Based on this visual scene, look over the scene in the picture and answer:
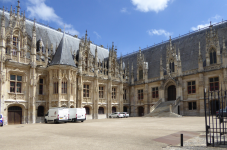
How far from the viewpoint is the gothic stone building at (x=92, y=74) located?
1115 inches

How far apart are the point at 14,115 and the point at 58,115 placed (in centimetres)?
786

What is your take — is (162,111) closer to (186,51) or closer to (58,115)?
(186,51)

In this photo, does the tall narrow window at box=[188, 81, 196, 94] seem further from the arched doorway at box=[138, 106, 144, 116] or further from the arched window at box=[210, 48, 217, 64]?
the arched doorway at box=[138, 106, 144, 116]

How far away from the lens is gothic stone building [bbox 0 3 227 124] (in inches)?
1115

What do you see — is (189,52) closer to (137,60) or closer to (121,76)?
(137,60)

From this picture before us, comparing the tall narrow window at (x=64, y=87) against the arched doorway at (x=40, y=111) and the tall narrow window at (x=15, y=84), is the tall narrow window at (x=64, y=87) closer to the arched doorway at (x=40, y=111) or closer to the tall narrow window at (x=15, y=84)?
the arched doorway at (x=40, y=111)

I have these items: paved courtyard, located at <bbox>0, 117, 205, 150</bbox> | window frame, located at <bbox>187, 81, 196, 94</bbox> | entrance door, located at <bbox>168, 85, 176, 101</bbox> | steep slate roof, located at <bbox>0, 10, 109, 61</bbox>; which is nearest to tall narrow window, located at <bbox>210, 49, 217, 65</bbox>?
window frame, located at <bbox>187, 81, 196, 94</bbox>

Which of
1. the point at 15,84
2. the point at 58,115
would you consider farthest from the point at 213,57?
the point at 15,84

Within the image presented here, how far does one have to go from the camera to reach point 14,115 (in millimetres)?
27484

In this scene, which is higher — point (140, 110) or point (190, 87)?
point (190, 87)

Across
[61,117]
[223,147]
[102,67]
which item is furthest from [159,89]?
[223,147]

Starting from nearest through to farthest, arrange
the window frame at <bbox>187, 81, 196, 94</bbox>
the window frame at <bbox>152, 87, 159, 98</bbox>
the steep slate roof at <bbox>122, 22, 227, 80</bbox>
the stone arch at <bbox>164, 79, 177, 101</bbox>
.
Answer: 1. the window frame at <bbox>187, 81, 196, 94</bbox>
2. the steep slate roof at <bbox>122, 22, 227, 80</bbox>
3. the stone arch at <bbox>164, 79, 177, 101</bbox>
4. the window frame at <bbox>152, 87, 159, 98</bbox>

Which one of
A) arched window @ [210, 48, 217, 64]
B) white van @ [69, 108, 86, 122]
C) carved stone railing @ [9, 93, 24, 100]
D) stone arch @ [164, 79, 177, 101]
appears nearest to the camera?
white van @ [69, 108, 86, 122]

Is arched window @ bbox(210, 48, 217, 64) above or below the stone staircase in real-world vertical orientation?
above
